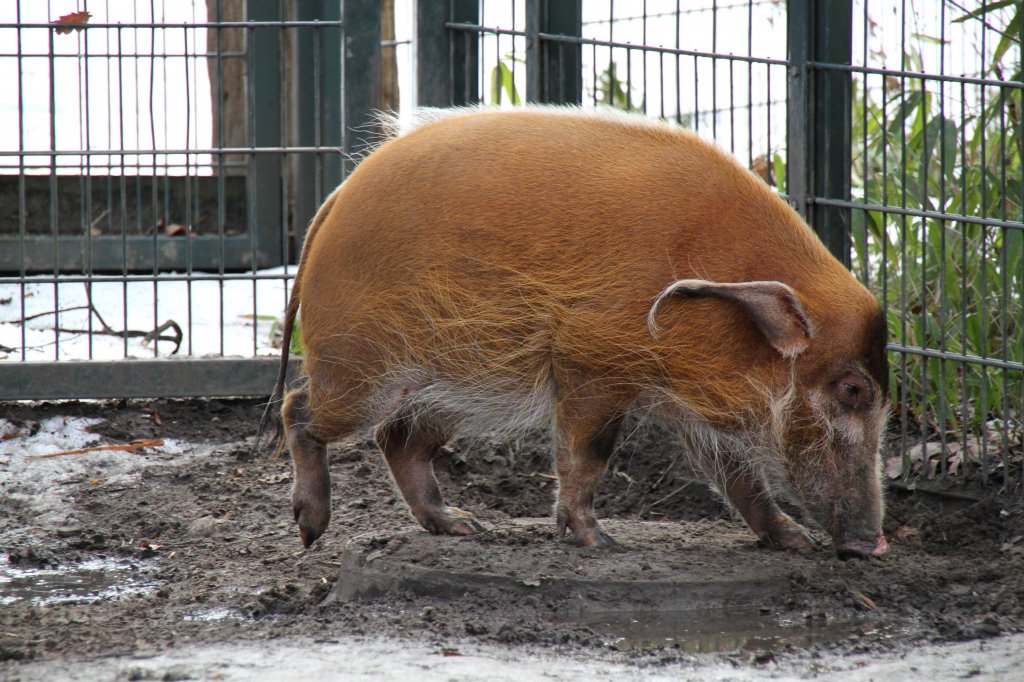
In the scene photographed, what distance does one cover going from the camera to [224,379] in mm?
5617

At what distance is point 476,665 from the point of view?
2.90 m

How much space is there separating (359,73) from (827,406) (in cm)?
279

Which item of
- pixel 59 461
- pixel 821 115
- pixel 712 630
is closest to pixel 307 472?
pixel 712 630

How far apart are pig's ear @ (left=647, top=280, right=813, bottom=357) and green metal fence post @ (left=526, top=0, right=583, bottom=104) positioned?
6.41ft

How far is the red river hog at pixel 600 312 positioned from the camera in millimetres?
3498

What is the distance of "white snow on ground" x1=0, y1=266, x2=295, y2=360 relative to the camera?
20.3 ft

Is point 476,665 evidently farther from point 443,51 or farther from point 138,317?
point 138,317

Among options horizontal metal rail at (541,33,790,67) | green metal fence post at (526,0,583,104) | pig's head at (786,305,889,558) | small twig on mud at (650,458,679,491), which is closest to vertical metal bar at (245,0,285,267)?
green metal fence post at (526,0,583,104)

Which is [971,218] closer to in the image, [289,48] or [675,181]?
[675,181]

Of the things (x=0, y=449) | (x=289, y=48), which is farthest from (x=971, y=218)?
(x=289, y=48)

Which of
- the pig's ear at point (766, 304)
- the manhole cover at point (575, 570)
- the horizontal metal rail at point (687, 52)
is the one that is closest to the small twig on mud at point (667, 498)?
the manhole cover at point (575, 570)

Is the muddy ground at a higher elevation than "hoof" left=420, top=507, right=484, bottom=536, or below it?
below

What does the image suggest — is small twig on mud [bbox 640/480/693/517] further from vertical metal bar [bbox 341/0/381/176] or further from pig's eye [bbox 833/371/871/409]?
vertical metal bar [bbox 341/0/381/176]

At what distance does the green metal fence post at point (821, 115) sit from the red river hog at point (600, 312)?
98 centimetres
